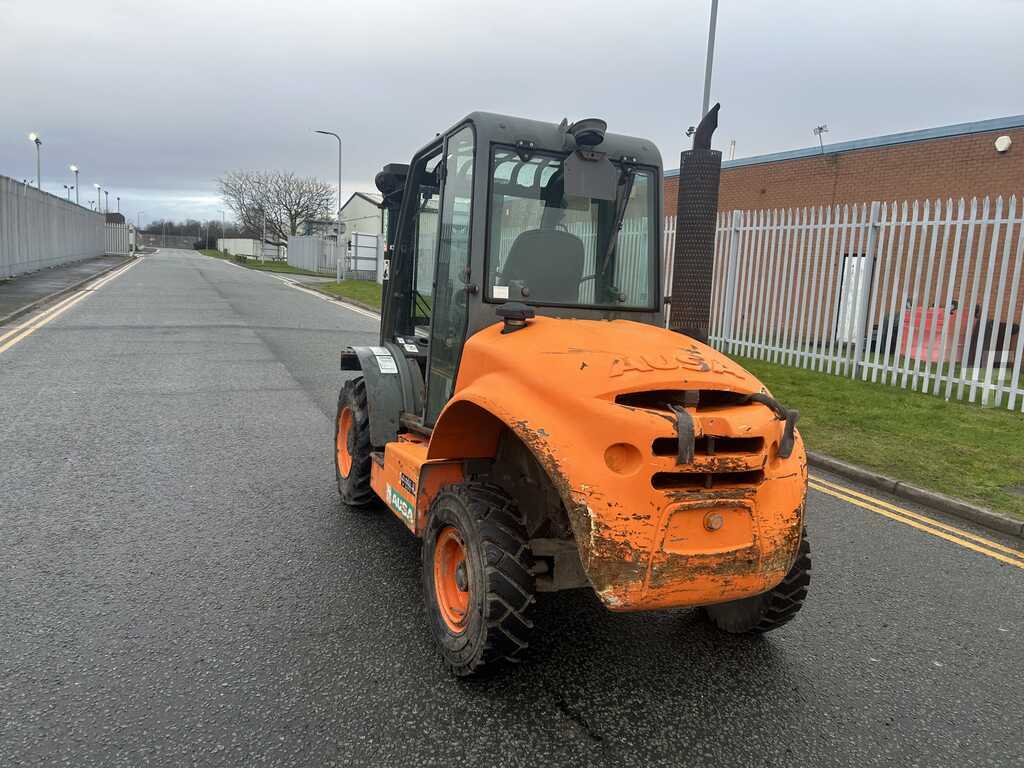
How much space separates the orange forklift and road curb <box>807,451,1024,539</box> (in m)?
3.08

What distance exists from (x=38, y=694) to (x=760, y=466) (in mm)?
2893

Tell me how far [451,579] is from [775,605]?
4.73 feet

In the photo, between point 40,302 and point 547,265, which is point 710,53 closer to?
point 547,265

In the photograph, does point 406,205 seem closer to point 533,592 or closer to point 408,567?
point 408,567

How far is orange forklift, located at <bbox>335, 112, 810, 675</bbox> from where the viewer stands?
2.47 m

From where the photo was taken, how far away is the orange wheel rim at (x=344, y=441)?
5.16m

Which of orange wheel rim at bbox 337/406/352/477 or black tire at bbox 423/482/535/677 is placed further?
orange wheel rim at bbox 337/406/352/477

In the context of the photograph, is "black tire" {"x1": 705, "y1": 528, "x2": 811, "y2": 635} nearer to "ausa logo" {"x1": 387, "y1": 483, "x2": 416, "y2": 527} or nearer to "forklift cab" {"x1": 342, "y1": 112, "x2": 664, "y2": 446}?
"forklift cab" {"x1": 342, "y1": 112, "x2": 664, "y2": 446}

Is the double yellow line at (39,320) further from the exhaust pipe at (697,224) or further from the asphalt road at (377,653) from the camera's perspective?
the exhaust pipe at (697,224)

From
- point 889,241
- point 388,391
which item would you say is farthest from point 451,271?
point 889,241

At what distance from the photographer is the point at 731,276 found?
45.1 ft

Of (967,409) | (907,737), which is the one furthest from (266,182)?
(907,737)

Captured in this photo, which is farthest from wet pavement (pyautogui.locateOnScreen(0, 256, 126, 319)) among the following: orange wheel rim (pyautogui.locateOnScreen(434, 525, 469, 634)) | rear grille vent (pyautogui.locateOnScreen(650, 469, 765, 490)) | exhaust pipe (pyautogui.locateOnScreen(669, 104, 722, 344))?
rear grille vent (pyautogui.locateOnScreen(650, 469, 765, 490))

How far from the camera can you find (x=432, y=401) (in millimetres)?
3936
